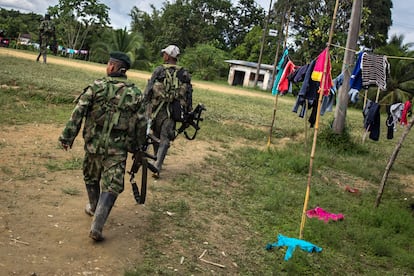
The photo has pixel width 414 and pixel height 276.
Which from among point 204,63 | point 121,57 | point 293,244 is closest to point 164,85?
point 121,57

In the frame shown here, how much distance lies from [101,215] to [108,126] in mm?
787

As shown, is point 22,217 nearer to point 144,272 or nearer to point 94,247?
point 94,247

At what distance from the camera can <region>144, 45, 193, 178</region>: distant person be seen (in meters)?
6.03

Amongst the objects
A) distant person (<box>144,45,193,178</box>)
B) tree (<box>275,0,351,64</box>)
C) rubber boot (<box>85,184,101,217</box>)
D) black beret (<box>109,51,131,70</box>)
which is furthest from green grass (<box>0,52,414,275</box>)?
tree (<box>275,0,351,64</box>)

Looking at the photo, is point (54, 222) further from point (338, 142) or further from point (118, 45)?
point (118, 45)

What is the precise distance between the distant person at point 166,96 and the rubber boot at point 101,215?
2.24m

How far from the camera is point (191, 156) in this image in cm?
798

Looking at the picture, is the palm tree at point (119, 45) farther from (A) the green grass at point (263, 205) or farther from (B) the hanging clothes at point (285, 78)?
(B) the hanging clothes at point (285, 78)

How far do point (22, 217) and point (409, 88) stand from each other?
30503 millimetres

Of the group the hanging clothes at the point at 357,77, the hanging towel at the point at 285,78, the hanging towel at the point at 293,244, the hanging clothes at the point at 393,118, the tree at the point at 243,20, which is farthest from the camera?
the tree at the point at 243,20

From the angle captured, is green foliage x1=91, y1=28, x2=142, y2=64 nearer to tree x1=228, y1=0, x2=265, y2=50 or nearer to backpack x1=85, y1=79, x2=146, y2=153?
tree x1=228, y1=0, x2=265, y2=50

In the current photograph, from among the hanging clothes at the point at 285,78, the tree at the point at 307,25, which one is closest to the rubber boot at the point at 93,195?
the hanging clothes at the point at 285,78

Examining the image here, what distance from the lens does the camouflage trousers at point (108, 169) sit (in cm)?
385

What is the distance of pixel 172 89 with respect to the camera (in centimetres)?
603
